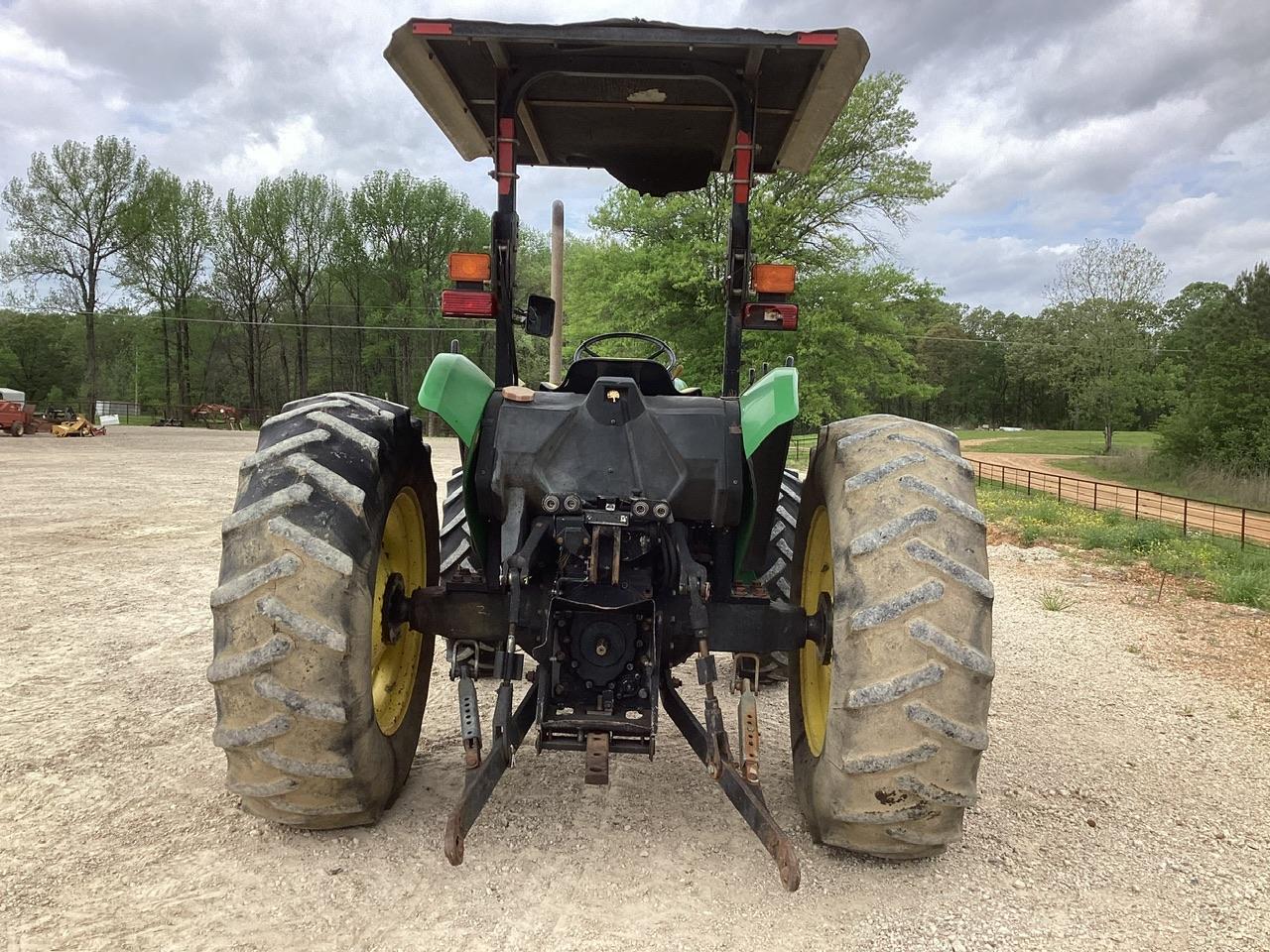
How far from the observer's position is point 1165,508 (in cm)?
1788

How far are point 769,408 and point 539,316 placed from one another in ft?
5.69

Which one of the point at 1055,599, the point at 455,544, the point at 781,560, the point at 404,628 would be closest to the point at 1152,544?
the point at 1055,599

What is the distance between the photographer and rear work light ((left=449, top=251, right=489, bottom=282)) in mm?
3605

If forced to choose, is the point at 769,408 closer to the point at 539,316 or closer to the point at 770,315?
the point at 770,315

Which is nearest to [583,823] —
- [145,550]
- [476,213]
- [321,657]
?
[321,657]

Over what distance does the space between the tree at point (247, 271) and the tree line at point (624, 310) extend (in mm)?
138

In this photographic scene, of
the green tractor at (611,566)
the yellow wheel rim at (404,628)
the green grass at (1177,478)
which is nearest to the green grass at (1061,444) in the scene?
the green grass at (1177,478)

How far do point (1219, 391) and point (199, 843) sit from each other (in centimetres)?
2983

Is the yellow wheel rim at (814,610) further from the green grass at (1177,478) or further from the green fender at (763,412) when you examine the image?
the green grass at (1177,478)

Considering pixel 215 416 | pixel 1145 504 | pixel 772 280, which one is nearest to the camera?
pixel 772 280

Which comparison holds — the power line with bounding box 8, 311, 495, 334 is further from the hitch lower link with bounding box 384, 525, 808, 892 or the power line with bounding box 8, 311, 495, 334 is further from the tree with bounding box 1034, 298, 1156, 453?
the hitch lower link with bounding box 384, 525, 808, 892

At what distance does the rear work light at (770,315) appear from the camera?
149 inches

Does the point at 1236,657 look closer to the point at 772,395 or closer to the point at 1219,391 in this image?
the point at 772,395

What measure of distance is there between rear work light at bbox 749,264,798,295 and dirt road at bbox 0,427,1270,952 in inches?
83.8
